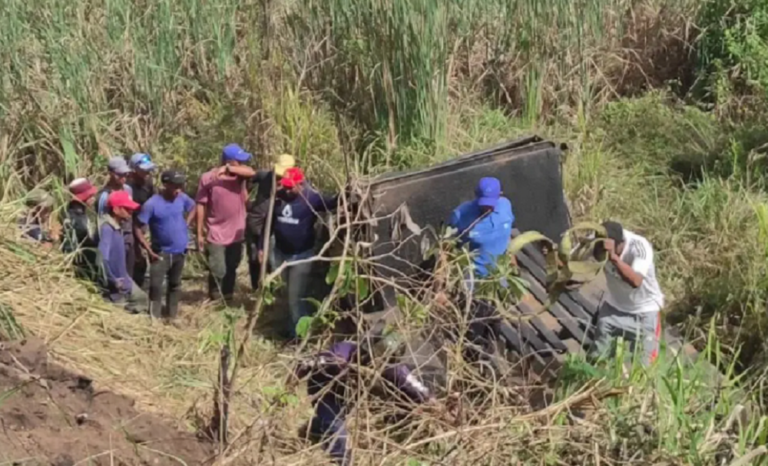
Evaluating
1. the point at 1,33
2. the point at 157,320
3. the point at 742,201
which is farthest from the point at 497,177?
the point at 1,33

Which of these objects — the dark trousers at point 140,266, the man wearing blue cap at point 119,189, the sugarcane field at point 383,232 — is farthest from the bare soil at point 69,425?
the dark trousers at point 140,266

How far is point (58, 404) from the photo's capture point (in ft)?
13.2

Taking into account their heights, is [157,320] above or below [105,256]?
below

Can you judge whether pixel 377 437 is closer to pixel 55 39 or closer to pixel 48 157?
pixel 48 157

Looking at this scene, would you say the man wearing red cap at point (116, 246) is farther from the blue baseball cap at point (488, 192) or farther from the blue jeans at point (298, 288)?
the blue baseball cap at point (488, 192)

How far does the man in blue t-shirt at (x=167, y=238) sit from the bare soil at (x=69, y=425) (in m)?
2.64

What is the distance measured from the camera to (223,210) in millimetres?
7246

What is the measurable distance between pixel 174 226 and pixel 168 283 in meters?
0.43

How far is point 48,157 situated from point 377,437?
5.04m

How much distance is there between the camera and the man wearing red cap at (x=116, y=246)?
6559 millimetres

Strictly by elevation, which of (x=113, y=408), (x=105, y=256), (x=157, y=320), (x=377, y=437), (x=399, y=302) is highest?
(x=399, y=302)

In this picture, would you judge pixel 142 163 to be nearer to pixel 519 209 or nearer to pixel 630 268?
pixel 519 209

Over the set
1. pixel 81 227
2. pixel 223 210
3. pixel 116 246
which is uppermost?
pixel 81 227

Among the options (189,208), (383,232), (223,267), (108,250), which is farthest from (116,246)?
(383,232)
